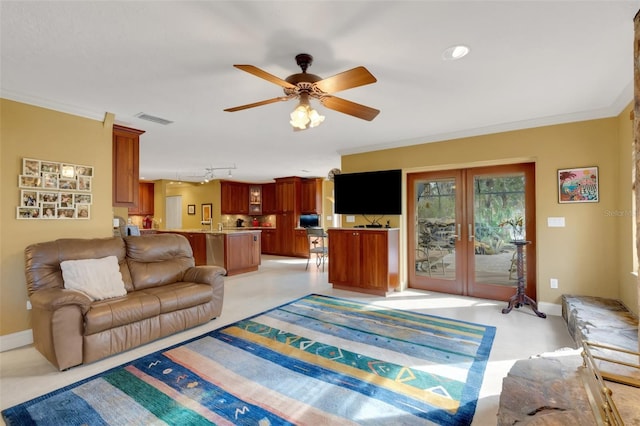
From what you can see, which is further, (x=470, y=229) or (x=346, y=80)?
(x=470, y=229)

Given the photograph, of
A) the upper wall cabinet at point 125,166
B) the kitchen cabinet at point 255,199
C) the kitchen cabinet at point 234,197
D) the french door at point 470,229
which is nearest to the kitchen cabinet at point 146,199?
the kitchen cabinet at point 234,197

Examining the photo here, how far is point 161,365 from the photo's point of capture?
248cm

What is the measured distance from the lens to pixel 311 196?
922 centimetres

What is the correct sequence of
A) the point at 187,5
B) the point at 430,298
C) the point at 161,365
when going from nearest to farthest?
the point at 187,5, the point at 161,365, the point at 430,298

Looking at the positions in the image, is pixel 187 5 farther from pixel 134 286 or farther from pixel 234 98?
pixel 134 286

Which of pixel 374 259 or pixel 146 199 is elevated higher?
pixel 146 199

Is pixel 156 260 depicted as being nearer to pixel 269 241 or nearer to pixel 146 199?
pixel 269 241

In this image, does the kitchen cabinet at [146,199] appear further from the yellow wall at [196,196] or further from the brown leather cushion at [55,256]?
the brown leather cushion at [55,256]

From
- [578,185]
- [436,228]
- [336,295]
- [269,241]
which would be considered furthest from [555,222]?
[269,241]

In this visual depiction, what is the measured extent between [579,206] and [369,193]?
2.77m

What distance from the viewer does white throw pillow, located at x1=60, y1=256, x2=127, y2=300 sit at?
9.21 feet

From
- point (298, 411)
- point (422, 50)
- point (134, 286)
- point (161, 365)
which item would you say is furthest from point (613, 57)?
point (134, 286)

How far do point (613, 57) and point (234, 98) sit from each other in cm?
324

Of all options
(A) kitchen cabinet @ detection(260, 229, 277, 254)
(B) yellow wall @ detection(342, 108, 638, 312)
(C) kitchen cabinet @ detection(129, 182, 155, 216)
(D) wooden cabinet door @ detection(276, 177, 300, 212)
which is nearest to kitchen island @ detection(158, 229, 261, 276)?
(D) wooden cabinet door @ detection(276, 177, 300, 212)
